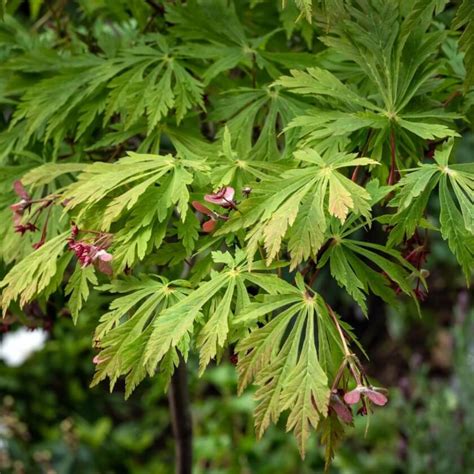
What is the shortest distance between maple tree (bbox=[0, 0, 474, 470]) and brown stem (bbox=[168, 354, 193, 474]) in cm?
48

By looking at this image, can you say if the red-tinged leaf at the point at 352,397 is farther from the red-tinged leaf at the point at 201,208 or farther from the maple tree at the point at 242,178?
the red-tinged leaf at the point at 201,208

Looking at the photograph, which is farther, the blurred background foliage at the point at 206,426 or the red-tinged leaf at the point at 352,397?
the blurred background foliage at the point at 206,426

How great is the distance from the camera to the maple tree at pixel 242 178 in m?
1.10

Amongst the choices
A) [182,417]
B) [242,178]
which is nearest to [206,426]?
[182,417]

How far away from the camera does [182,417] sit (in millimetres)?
1957

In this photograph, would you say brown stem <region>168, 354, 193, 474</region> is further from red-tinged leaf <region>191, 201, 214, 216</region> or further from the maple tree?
red-tinged leaf <region>191, 201, 214, 216</region>

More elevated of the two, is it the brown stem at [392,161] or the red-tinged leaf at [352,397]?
the brown stem at [392,161]

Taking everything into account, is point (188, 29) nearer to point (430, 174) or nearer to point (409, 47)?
point (409, 47)

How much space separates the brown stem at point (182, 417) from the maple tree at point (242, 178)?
0.48 m

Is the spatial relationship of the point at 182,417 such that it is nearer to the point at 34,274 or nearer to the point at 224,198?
the point at 34,274

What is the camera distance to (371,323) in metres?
4.31

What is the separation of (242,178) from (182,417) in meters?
0.89

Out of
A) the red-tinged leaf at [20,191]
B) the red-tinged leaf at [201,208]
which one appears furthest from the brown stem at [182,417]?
the red-tinged leaf at [201,208]

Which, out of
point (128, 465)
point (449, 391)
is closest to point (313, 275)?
point (128, 465)
